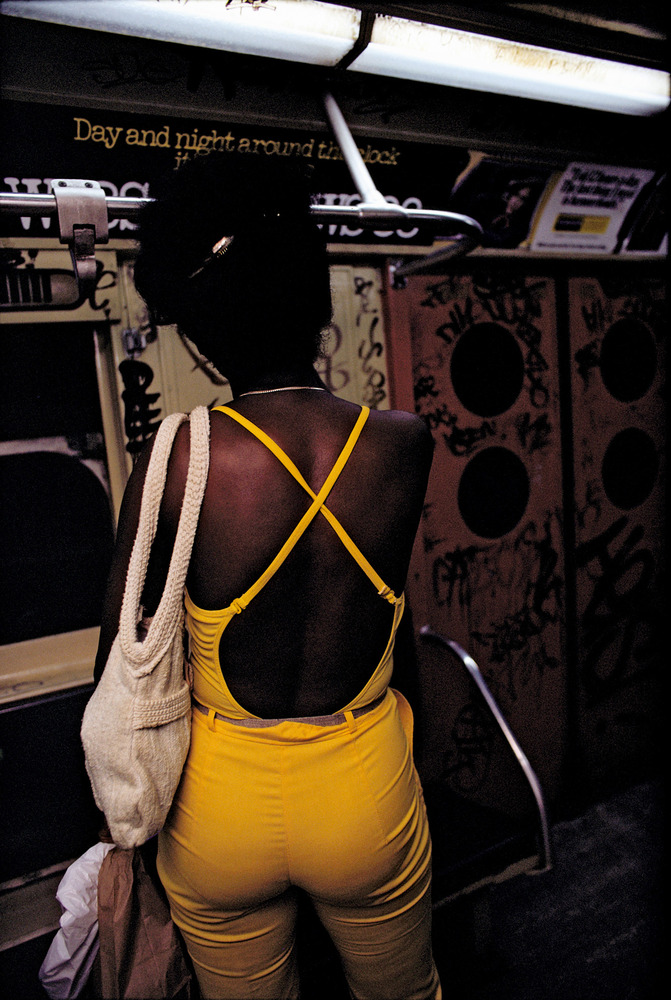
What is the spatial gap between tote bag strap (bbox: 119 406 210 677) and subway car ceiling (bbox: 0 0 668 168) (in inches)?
42.2

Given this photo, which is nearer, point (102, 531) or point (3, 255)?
point (3, 255)

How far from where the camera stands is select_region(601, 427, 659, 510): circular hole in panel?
9.57 ft

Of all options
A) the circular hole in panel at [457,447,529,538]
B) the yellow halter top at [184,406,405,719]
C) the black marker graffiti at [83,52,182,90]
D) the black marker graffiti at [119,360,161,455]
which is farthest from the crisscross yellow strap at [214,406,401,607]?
the circular hole in panel at [457,447,529,538]

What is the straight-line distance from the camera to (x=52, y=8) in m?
1.32

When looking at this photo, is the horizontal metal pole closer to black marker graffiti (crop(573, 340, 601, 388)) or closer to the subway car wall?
the subway car wall

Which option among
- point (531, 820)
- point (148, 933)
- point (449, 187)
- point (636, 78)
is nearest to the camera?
point (148, 933)

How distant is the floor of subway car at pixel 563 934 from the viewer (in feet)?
6.09

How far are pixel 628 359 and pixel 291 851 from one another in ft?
8.79

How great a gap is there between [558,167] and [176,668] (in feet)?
7.77

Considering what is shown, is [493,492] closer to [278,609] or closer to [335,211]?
[335,211]

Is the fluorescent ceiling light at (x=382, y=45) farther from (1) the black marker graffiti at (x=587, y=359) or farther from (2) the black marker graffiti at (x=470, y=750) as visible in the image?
(2) the black marker graffiti at (x=470, y=750)

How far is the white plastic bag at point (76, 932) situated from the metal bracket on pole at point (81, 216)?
124 cm

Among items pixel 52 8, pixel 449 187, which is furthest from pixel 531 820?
pixel 52 8

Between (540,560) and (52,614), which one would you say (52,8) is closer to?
(52,614)
